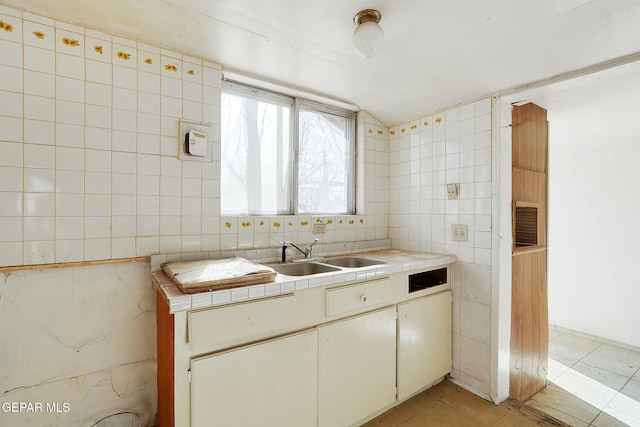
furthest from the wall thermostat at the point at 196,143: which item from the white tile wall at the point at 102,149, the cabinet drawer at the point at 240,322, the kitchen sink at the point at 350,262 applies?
the kitchen sink at the point at 350,262

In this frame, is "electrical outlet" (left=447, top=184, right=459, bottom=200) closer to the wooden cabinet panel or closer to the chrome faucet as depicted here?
the wooden cabinet panel

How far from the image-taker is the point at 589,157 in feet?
10.1

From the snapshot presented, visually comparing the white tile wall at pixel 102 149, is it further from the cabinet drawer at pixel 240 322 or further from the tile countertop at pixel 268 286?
the cabinet drawer at pixel 240 322

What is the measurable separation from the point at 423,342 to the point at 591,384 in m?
1.44

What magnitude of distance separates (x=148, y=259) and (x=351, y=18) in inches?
60.5

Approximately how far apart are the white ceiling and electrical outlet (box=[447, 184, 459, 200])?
63cm

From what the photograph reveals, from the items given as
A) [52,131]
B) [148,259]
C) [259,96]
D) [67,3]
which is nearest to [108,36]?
[67,3]

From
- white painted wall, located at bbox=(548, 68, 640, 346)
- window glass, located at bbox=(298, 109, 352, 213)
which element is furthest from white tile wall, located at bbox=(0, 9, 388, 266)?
white painted wall, located at bbox=(548, 68, 640, 346)

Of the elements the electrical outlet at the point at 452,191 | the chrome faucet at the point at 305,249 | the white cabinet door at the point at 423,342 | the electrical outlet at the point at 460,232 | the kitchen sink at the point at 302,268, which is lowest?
the white cabinet door at the point at 423,342

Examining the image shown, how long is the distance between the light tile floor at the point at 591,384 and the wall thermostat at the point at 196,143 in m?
2.63

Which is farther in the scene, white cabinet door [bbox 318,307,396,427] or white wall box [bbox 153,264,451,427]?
white cabinet door [bbox 318,307,396,427]

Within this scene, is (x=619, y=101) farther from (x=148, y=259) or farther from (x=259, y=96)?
(x=148, y=259)

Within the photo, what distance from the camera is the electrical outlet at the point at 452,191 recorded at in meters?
2.06

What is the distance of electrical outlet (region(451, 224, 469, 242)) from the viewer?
2.01 metres
